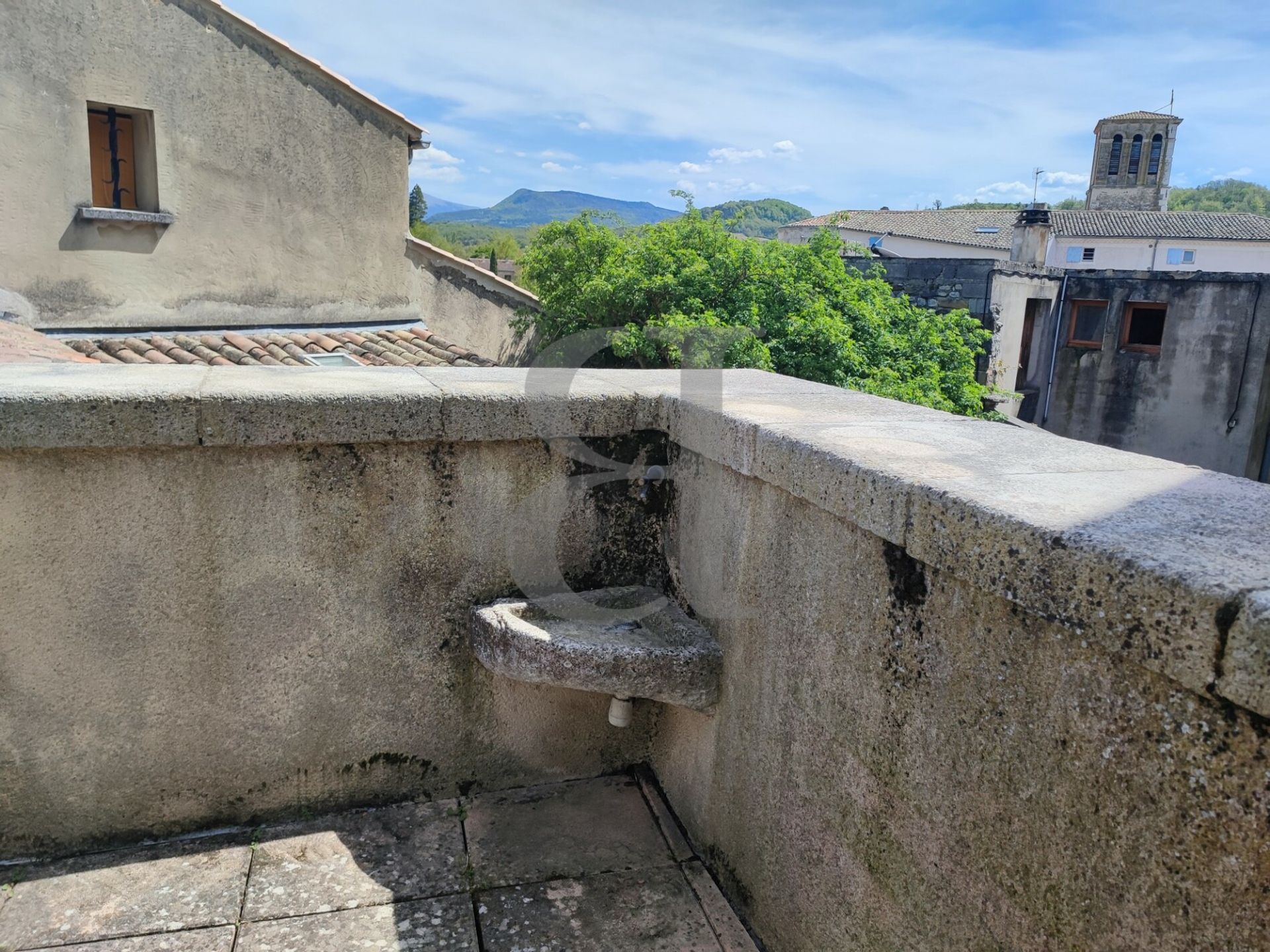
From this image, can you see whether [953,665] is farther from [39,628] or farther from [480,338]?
[480,338]

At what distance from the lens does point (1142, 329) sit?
18.5 meters

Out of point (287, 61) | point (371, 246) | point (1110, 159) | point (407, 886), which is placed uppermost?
point (1110, 159)

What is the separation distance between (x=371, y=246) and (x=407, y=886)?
9151 millimetres

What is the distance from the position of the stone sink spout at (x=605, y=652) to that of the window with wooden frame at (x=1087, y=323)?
18634mm

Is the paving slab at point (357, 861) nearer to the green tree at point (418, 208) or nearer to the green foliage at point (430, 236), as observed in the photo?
the green foliage at point (430, 236)

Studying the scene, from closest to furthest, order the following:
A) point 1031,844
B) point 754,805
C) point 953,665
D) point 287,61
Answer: point 1031,844 → point 953,665 → point 754,805 → point 287,61

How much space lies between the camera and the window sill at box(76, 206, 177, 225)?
8180mm

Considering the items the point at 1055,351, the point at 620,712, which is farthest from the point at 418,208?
the point at 620,712

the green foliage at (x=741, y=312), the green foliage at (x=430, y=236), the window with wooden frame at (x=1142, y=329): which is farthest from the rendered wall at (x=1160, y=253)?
the green foliage at (x=741, y=312)

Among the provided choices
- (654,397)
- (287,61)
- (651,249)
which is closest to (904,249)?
(651,249)

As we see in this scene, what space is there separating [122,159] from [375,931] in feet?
28.8

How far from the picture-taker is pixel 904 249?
160 feet

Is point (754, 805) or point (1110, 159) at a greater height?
point (1110, 159)

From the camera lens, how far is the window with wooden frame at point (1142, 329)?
59.9 ft
